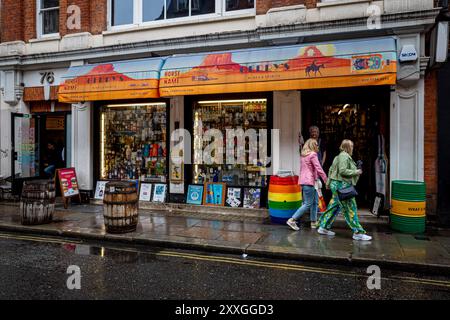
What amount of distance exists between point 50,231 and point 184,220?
299 cm

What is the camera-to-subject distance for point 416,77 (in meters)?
7.93

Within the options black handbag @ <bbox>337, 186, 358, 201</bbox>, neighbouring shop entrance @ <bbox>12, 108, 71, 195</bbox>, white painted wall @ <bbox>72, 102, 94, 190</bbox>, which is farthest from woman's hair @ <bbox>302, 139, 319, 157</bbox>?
neighbouring shop entrance @ <bbox>12, 108, 71, 195</bbox>

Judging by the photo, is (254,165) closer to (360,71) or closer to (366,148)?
(366,148)

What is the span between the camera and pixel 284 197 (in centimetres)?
820

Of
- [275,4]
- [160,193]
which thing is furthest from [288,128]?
[160,193]

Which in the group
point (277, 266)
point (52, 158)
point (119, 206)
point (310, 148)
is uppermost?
point (310, 148)

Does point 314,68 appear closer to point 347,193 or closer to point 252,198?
point 347,193

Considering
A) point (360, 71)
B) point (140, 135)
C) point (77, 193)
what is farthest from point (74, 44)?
point (360, 71)

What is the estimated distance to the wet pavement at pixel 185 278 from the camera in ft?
15.0

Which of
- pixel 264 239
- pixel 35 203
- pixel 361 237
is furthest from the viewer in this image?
pixel 35 203

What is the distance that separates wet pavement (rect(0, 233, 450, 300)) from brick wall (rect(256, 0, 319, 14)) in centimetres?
643

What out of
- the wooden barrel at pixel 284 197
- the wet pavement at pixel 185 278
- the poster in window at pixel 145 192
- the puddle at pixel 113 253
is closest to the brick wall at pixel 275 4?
the wooden barrel at pixel 284 197

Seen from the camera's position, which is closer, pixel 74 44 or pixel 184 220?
pixel 184 220

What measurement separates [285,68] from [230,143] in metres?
2.94
